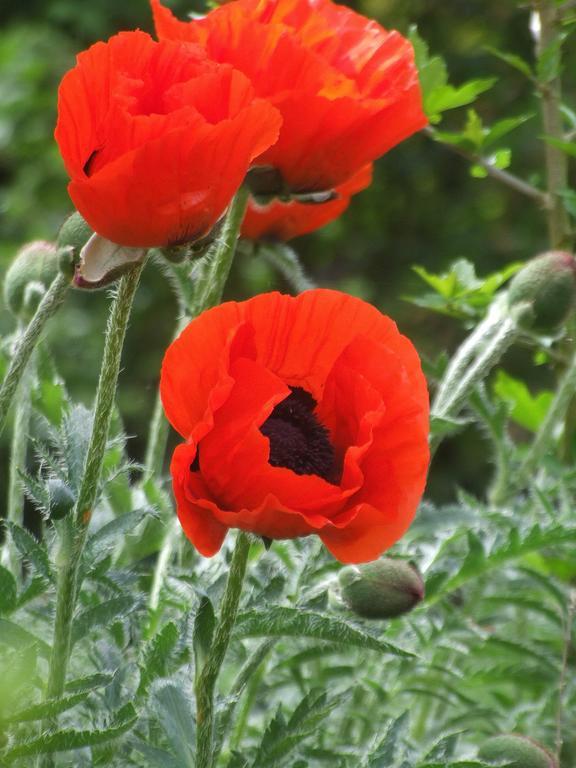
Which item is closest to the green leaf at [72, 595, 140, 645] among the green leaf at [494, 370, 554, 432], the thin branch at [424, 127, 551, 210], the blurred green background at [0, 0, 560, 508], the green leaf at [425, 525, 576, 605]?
the green leaf at [425, 525, 576, 605]

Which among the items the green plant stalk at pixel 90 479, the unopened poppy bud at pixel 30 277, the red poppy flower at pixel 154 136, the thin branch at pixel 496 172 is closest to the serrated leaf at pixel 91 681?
the green plant stalk at pixel 90 479

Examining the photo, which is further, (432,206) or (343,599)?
(432,206)

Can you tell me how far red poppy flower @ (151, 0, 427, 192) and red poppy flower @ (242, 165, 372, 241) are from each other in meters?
0.11

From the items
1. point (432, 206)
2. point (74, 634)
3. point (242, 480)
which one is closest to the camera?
point (242, 480)

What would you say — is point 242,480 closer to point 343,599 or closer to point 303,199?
point 343,599

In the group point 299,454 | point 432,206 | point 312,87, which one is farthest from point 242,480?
point 432,206

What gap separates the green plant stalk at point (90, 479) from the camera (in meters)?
0.71

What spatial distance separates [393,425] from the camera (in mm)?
715

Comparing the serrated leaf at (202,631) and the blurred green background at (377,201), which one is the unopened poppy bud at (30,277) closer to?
the serrated leaf at (202,631)

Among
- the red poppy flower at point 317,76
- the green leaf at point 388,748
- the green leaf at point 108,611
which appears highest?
the red poppy flower at point 317,76

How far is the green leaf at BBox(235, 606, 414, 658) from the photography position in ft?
2.42

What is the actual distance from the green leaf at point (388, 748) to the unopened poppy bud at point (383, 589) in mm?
86

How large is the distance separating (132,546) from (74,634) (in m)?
0.21

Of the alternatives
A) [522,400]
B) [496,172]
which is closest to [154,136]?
[496,172]
